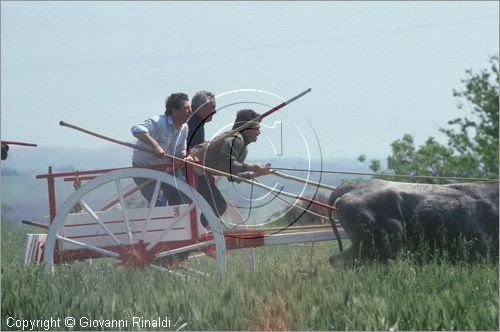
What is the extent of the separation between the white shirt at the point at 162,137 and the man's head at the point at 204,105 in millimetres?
180

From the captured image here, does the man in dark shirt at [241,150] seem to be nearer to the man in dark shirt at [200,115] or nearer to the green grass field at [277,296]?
the man in dark shirt at [200,115]

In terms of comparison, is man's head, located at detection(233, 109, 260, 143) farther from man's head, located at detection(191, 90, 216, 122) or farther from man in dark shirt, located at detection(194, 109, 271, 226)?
man's head, located at detection(191, 90, 216, 122)

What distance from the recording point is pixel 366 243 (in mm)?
8469

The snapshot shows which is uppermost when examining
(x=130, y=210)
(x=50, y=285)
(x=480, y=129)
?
(x=480, y=129)

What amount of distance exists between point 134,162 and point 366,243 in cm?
206

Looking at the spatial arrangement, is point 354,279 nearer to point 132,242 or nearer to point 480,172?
point 132,242

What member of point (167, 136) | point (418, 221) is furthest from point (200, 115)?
point (418, 221)

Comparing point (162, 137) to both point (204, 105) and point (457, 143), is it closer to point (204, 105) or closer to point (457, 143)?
point (204, 105)

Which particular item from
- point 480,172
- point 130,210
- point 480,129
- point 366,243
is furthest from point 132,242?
point 480,129

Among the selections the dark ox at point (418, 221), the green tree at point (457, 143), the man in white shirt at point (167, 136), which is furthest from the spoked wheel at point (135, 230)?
the green tree at point (457, 143)

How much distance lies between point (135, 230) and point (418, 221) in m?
2.33

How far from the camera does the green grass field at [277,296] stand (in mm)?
6742

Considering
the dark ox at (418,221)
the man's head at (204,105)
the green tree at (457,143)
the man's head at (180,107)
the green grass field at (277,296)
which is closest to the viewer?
the green grass field at (277,296)

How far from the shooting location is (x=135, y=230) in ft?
27.5
